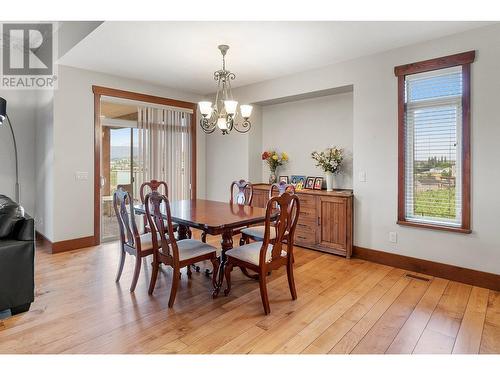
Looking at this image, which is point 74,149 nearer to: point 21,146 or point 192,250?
point 21,146

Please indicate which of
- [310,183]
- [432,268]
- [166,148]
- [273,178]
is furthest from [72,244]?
[432,268]

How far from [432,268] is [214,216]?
2.46 m

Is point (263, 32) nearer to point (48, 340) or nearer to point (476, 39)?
point (476, 39)

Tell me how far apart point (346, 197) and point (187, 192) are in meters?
3.03

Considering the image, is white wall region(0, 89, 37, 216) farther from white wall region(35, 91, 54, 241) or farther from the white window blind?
the white window blind

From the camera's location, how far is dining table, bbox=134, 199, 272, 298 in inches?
99.7

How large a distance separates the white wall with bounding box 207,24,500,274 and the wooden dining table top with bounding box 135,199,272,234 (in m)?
1.58

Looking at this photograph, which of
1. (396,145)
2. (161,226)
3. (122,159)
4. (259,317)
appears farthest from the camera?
(122,159)

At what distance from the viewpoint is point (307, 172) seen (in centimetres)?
480

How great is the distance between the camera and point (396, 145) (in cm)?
350

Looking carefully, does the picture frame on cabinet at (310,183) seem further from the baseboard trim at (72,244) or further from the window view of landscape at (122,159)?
the baseboard trim at (72,244)

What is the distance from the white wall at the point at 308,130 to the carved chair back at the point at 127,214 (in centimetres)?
286

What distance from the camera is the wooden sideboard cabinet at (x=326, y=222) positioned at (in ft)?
12.6
